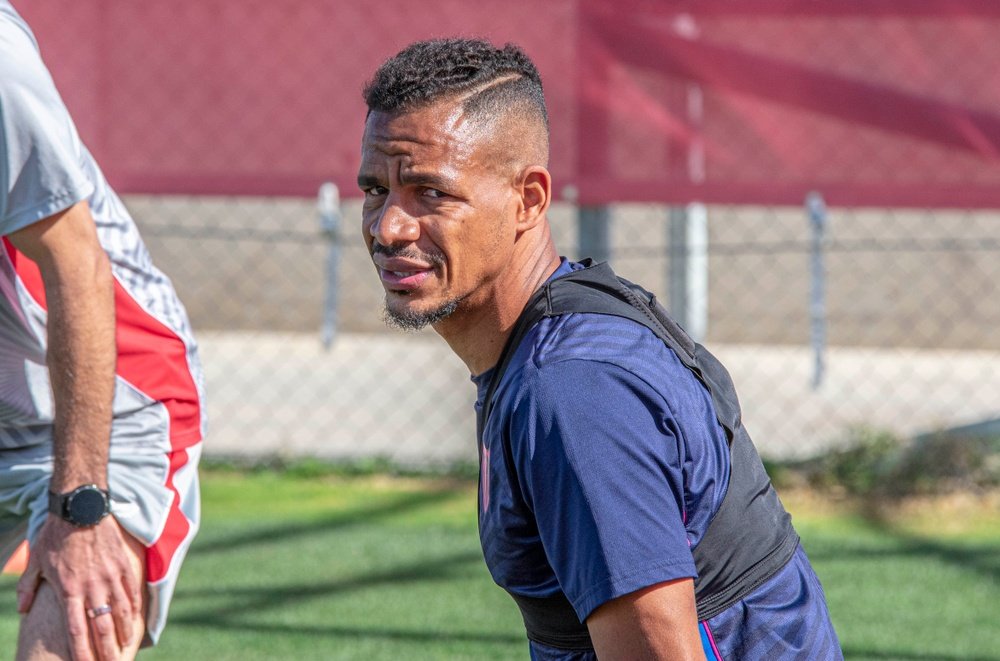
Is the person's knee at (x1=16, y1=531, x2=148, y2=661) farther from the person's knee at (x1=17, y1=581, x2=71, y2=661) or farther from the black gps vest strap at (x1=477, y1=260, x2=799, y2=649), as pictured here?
the black gps vest strap at (x1=477, y1=260, x2=799, y2=649)

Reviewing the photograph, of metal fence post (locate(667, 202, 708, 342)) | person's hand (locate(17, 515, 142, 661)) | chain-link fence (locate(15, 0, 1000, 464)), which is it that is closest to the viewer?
person's hand (locate(17, 515, 142, 661))

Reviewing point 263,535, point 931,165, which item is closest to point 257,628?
point 263,535

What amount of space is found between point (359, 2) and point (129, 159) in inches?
47.6

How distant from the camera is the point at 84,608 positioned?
2500 mm

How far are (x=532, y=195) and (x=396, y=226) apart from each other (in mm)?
213

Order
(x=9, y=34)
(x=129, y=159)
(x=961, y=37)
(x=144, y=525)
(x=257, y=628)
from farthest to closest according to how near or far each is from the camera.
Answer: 1. (x=129, y=159)
2. (x=961, y=37)
3. (x=257, y=628)
4. (x=144, y=525)
5. (x=9, y=34)

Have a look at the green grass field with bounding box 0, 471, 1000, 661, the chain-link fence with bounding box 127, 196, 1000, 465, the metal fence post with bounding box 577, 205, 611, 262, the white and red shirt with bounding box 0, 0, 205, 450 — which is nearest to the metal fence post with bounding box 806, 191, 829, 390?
the green grass field with bounding box 0, 471, 1000, 661

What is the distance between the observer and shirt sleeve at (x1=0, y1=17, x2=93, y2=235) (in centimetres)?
239

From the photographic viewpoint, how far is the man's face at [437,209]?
196 centimetres

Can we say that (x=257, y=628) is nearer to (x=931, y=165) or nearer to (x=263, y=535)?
(x=263, y=535)

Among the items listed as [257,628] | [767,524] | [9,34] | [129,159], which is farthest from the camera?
[129,159]

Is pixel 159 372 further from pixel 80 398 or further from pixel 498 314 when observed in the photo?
pixel 498 314

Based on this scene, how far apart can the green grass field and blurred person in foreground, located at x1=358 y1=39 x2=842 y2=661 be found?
2386 mm

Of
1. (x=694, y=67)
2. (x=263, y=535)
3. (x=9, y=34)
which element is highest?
(x=9, y=34)
